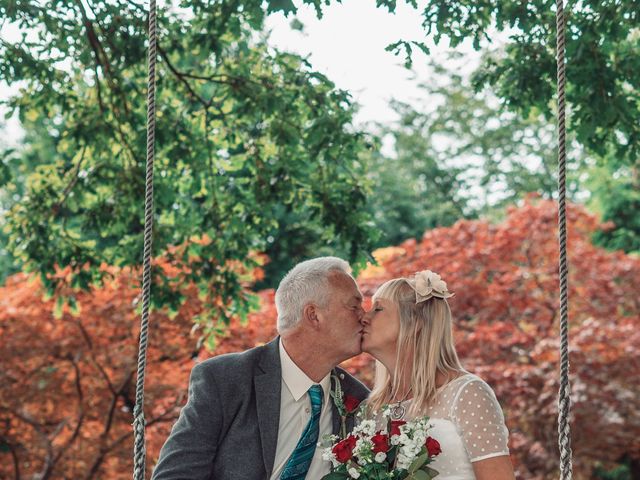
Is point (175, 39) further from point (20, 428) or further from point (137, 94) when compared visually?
point (20, 428)

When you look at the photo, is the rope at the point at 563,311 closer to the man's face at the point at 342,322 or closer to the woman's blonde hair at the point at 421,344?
the woman's blonde hair at the point at 421,344

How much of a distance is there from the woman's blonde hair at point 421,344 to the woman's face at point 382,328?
20mm

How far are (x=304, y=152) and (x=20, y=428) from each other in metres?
4.16

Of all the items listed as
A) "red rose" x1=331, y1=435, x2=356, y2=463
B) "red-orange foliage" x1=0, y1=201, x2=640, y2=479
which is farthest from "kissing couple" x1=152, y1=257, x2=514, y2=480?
"red-orange foliage" x1=0, y1=201, x2=640, y2=479

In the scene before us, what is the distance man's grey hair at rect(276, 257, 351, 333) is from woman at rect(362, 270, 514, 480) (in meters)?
0.19

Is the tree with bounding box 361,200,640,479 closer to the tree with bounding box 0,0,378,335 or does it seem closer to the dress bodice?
the tree with bounding box 0,0,378,335

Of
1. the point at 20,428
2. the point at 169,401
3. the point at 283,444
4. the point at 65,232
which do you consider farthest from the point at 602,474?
the point at 283,444

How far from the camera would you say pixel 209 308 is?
579 cm

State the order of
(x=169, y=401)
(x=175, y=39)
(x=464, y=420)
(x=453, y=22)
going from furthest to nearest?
(x=169, y=401) → (x=175, y=39) → (x=453, y=22) → (x=464, y=420)

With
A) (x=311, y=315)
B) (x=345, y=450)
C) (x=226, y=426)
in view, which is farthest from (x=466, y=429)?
(x=226, y=426)

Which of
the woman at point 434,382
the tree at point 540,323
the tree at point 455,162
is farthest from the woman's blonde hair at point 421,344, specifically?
the tree at point 455,162

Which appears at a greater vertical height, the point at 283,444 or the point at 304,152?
the point at 304,152

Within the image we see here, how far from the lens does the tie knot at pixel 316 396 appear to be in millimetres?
3051

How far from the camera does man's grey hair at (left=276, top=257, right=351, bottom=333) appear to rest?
3.10m
